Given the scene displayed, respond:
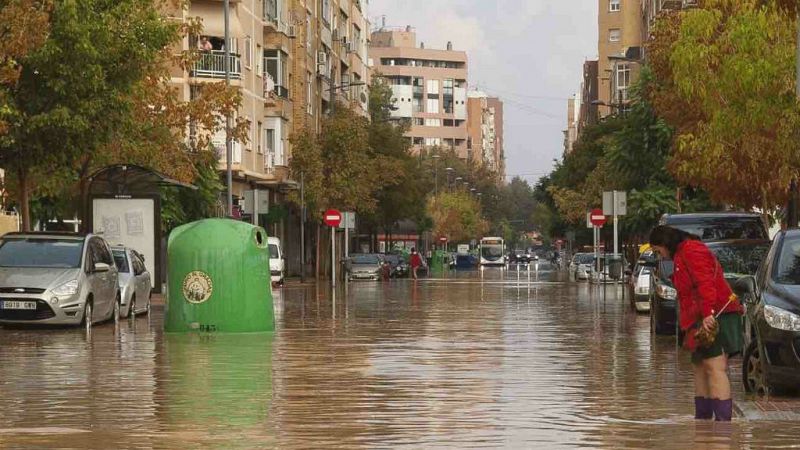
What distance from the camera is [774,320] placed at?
1691cm

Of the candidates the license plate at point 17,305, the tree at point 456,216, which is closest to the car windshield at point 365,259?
→ the license plate at point 17,305

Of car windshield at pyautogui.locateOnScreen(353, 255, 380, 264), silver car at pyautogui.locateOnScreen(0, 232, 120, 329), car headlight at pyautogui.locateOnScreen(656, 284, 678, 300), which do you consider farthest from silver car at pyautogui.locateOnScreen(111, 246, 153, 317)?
car windshield at pyautogui.locateOnScreen(353, 255, 380, 264)

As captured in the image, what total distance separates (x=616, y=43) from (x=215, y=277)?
13774cm

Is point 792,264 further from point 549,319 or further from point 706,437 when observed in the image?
point 549,319

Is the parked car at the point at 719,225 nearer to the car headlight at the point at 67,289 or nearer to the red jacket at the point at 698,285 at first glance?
the car headlight at the point at 67,289

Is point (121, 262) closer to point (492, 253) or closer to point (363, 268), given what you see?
point (363, 268)

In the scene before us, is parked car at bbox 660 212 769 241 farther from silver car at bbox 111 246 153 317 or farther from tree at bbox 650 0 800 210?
silver car at bbox 111 246 153 317

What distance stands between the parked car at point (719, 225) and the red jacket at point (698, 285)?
18.2 m

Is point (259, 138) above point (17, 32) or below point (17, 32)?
above

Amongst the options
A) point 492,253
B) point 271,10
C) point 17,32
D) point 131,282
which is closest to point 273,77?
point 271,10

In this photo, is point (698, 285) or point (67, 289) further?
point (67, 289)

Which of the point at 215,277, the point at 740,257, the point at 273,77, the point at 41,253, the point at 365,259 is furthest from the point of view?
the point at 365,259

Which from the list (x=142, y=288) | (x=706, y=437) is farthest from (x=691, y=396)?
(x=142, y=288)

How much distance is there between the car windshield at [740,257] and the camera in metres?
27.2
